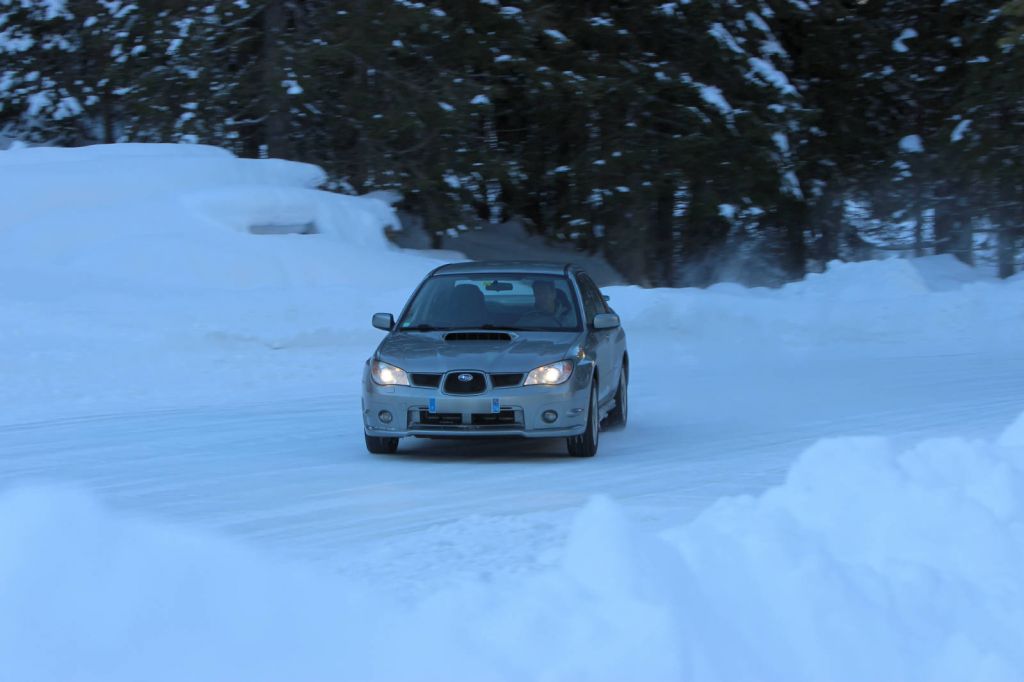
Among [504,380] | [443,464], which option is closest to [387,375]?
[443,464]

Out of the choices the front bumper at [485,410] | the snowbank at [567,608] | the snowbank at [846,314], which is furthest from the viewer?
the snowbank at [846,314]

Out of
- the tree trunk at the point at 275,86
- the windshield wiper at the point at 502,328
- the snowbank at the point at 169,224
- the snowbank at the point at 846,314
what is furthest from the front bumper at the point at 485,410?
the tree trunk at the point at 275,86

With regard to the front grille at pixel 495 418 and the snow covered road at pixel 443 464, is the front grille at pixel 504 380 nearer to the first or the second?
the front grille at pixel 495 418

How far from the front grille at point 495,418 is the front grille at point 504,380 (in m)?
0.18

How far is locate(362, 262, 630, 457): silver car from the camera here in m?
Result: 9.57

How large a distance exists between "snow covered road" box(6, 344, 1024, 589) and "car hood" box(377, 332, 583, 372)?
0.72m

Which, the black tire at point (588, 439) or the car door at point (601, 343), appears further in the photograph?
the car door at point (601, 343)

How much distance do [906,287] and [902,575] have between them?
19050 mm

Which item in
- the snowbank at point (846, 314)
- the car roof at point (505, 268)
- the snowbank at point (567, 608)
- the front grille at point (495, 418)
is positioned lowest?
the snowbank at point (846, 314)

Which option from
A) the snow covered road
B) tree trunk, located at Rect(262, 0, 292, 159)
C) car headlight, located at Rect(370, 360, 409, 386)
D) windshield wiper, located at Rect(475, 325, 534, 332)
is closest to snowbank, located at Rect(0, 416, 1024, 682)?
the snow covered road

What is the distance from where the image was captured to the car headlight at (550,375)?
31.4ft

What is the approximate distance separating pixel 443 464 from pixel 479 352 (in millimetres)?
846

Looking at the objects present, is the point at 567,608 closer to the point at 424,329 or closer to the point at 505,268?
the point at 424,329

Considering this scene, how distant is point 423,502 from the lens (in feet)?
26.5
